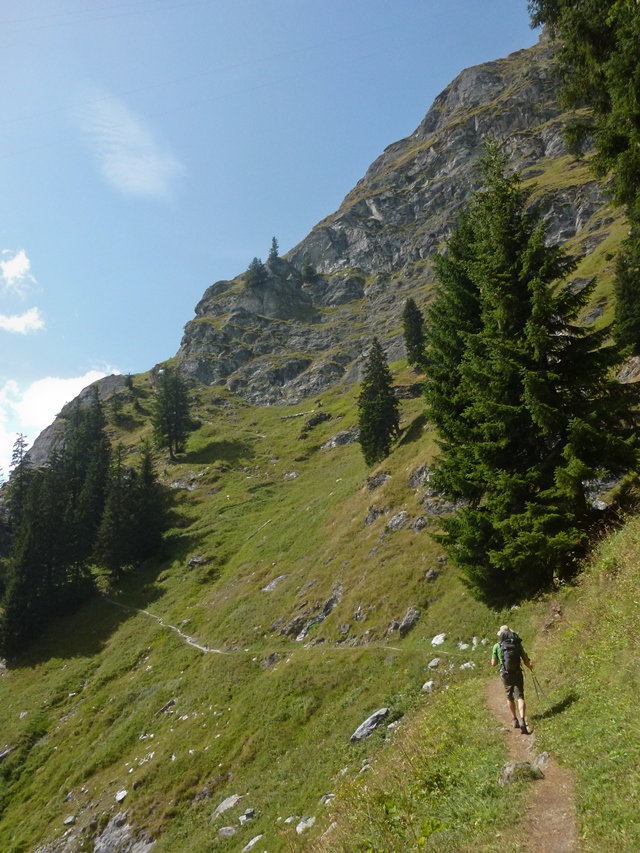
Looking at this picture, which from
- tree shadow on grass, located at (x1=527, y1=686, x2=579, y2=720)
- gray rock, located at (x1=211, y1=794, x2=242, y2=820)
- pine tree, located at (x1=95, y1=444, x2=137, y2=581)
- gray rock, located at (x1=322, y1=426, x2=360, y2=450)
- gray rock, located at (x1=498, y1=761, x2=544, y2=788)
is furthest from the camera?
gray rock, located at (x1=322, y1=426, x2=360, y2=450)

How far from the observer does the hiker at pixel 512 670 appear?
9.81 m

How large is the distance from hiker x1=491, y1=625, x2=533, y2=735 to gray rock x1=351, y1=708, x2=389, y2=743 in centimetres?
680

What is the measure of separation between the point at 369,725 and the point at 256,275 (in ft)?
618

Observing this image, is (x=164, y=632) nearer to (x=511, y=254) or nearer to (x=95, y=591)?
(x=95, y=591)

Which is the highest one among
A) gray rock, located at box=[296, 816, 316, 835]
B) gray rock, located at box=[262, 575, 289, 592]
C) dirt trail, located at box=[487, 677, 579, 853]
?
dirt trail, located at box=[487, 677, 579, 853]

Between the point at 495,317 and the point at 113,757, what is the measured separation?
31354 millimetres

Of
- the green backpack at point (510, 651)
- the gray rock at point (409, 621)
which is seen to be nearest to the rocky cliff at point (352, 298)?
the gray rock at point (409, 621)

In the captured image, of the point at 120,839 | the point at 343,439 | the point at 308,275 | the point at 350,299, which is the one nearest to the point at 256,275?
the point at 308,275

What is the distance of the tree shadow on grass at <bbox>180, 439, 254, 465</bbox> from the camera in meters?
92.4

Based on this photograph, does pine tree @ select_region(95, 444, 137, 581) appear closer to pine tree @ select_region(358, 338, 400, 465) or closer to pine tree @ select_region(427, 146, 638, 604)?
pine tree @ select_region(358, 338, 400, 465)

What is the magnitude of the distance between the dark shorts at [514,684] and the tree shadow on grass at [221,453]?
82.7 metres

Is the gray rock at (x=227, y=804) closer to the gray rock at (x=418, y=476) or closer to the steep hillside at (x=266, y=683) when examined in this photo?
the steep hillside at (x=266, y=683)

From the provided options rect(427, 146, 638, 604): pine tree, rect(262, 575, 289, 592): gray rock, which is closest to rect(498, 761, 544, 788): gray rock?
rect(427, 146, 638, 604): pine tree

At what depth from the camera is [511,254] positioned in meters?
16.2
